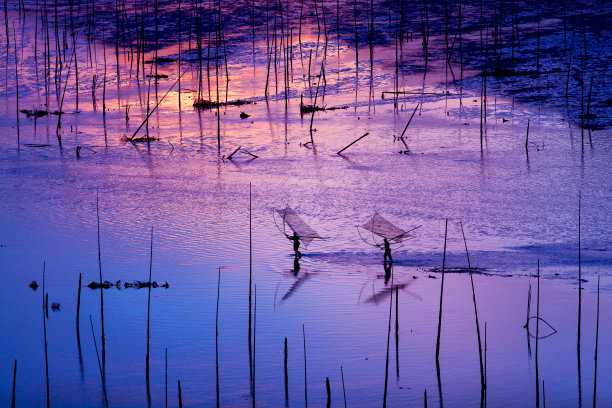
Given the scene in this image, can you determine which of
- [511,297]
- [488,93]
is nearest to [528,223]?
[511,297]

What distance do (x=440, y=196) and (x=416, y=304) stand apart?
1.72 metres

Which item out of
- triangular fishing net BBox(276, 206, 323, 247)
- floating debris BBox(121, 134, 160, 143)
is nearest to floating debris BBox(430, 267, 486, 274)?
triangular fishing net BBox(276, 206, 323, 247)

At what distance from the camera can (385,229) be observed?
3775 millimetres

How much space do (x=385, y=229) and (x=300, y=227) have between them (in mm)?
414

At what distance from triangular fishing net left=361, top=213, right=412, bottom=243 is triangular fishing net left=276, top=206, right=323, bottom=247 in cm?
25

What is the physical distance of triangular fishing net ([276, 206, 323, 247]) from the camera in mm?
3807

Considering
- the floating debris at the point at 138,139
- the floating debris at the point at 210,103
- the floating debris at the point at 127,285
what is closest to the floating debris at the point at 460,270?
the floating debris at the point at 127,285

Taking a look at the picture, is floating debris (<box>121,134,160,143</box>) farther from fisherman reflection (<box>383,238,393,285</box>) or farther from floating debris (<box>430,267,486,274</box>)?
floating debris (<box>430,267,486,274</box>)

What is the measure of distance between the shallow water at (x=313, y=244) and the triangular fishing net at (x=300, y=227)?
3.6 inches

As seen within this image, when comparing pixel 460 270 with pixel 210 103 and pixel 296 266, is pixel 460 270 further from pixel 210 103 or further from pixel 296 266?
pixel 210 103

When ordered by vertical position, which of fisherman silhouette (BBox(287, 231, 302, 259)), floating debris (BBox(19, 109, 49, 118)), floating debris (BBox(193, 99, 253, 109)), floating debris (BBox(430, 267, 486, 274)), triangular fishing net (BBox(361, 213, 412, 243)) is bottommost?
floating debris (BBox(430, 267, 486, 274))

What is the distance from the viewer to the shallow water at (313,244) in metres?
2.57

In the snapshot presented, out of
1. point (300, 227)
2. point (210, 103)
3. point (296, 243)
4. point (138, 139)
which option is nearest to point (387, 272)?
point (296, 243)

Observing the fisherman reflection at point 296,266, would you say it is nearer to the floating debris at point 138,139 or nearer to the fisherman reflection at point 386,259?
the fisherman reflection at point 386,259
